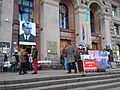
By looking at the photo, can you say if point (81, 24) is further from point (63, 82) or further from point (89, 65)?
point (63, 82)

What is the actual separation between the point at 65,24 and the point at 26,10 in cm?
583

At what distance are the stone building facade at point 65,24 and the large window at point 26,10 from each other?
1.40 ft

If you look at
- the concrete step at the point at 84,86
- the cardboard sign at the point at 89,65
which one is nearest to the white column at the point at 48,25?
the cardboard sign at the point at 89,65

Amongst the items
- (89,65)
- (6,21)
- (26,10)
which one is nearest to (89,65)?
(89,65)

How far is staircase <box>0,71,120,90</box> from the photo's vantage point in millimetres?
8469

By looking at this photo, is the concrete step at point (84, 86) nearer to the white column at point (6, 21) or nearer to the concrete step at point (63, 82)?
the concrete step at point (63, 82)

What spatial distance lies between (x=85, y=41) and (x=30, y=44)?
741 cm

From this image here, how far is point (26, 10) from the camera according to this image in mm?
20906

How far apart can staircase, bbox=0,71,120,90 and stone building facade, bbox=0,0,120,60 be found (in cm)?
Result: 916

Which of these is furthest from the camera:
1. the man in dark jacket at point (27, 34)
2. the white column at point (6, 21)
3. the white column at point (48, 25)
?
the white column at point (48, 25)

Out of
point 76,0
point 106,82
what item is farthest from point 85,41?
point 106,82

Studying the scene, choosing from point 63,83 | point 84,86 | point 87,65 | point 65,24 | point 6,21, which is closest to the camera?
point 63,83

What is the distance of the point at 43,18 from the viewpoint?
20.6 meters

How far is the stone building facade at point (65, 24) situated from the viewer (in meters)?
18.5
